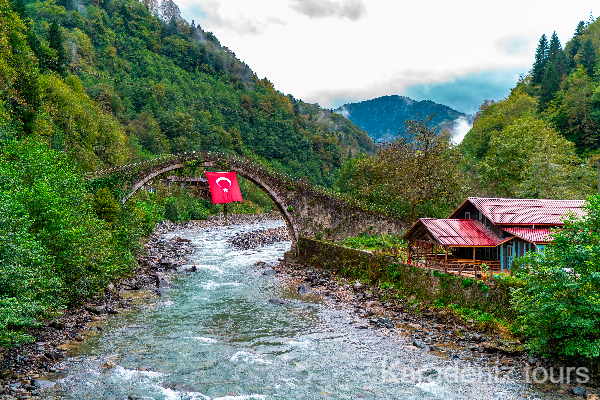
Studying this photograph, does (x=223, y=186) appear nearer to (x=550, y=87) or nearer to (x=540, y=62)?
(x=550, y=87)

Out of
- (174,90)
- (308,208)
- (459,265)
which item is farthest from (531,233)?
(174,90)

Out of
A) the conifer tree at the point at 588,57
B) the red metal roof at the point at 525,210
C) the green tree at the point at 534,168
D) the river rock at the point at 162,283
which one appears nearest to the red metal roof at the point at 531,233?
the red metal roof at the point at 525,210

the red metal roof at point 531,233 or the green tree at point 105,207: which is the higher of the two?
the green tree at point 105,207

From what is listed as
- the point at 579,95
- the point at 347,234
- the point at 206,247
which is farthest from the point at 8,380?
the point at 579,95

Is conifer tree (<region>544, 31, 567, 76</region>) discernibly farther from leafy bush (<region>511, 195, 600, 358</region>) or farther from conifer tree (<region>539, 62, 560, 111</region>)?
leafy bush (<region>511, 195, 600, 358</region>)

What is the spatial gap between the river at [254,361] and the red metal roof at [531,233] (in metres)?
7.09

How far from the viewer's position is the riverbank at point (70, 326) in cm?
924

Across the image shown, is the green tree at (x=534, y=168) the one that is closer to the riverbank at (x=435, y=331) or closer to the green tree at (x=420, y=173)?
the green tree at (x=420, y=173)

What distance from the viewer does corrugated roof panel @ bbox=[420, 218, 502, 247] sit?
16938 millimetres

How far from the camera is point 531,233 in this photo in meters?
16.4

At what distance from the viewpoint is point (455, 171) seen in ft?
96.9

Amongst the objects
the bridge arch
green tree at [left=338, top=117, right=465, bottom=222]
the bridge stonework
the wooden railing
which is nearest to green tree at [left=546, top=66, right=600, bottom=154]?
green tree at [left=338, top=117, right=465, bottom=222]

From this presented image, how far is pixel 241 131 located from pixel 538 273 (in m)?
81.5

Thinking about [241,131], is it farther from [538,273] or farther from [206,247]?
[538,273]
